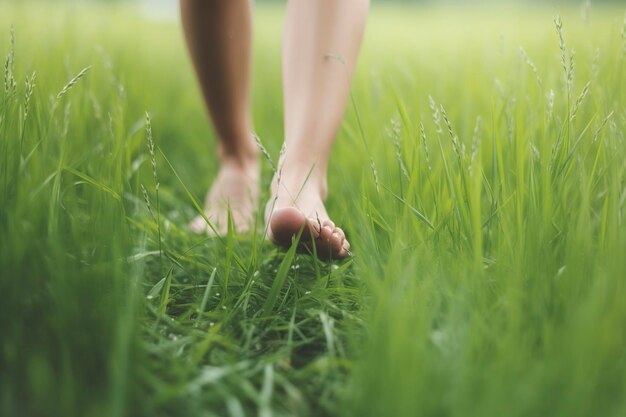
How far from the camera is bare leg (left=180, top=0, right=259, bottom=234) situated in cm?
132

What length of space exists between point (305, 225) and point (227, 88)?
63 cm

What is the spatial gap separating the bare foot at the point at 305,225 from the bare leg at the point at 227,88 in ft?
0.75

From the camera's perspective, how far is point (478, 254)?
0.78m

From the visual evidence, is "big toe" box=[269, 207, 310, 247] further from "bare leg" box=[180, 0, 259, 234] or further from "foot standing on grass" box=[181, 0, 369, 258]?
"bare leg" box=[180, 0, 259, 234]

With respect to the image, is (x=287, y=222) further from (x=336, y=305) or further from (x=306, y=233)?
(x=336, y=305)

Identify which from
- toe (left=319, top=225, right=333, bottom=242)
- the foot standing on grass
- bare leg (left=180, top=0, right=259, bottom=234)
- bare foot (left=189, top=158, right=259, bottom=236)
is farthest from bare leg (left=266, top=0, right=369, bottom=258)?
bare foot (left=189, top=158, right=259, bottom=236)

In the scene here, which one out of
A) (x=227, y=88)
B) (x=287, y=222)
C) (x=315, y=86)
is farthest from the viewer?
(x=227, y=88)

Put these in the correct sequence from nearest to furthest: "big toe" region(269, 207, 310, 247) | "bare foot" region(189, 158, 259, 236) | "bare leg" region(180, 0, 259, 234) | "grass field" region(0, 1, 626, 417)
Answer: "grass field" region(0, 1, 626, 417) → "big toe" region(269, 207, 310, 247) → "bare leg" region(180, 0, 259, 234) → "bare foot" region(189, 158, 259, 236)

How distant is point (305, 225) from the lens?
908mm

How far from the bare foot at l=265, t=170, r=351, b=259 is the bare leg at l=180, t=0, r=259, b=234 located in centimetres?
23

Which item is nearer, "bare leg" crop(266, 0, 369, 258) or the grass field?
the grass field

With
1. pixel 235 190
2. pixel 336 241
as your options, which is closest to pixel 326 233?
pixel 336 241

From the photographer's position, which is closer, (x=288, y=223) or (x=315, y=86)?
(x=288, y=223)

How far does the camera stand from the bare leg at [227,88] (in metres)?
1.32
